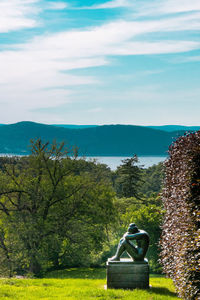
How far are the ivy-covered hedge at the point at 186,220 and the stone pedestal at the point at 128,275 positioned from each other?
2.49 feet

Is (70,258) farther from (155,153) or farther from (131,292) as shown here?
(155,153)

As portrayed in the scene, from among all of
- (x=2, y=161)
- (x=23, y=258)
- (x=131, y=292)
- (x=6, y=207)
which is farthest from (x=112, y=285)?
(x=2, y=161)

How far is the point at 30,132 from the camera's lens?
15838 cm

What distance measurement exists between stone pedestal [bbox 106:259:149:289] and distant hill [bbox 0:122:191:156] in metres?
143

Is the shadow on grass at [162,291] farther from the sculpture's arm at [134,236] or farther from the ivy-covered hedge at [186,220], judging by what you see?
the sculpture's arm at [134,236]

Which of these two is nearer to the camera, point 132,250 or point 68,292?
point 68,292

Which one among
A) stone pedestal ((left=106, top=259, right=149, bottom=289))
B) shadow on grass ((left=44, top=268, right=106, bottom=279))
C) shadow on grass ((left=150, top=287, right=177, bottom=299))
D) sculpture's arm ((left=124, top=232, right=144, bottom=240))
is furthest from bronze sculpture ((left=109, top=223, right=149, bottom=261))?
shadow on grass ((left=44, top=268, right=106, bottom=279))

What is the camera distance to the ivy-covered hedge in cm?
716

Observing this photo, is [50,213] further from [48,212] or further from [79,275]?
[79,275]

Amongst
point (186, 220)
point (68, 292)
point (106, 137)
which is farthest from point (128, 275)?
point (106, 137)

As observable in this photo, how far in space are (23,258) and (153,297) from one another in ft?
37.9

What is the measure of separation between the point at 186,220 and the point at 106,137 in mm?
156241

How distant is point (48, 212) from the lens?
20266mm

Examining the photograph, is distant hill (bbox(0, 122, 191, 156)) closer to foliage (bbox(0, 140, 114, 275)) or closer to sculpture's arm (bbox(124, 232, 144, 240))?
foliage (bbox(0, 140, 114, 275))
